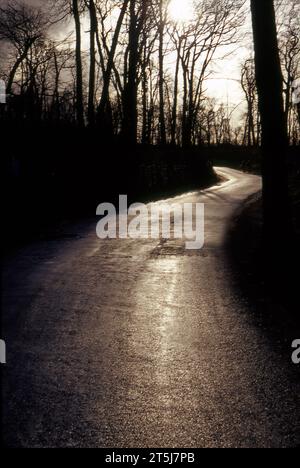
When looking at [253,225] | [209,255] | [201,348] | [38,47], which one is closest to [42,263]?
[209,255]

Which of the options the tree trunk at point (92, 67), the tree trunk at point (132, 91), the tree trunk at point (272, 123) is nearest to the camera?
the tree trunk at point (272, 123)

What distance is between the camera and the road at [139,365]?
122 inches

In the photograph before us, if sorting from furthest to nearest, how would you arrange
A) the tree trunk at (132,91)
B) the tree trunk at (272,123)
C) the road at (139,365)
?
the tree trunk at (132,91), the tree trunk at (272,123), the road at (139,365)

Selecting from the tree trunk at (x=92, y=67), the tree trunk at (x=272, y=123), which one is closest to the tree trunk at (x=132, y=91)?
the tree trunk at (x=92, y=67)

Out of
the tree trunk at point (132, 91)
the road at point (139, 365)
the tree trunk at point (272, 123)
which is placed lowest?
the road at point (139, 365)

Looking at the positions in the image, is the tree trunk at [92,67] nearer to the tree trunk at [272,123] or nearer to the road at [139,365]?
the tree trunk at [272,123]

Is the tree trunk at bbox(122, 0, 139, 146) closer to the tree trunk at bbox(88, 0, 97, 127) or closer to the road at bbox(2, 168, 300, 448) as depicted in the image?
the tree trunk at bbox(88, 0, 97, 127)

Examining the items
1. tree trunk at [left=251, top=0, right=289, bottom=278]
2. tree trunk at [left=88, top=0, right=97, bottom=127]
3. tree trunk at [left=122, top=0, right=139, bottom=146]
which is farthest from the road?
tree trunk at [left=122, top=0, right=139, bottom=146]

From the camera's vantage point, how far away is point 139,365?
4094mm

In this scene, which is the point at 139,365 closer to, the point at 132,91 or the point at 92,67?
the point at 92,67

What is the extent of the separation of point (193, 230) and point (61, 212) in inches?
212

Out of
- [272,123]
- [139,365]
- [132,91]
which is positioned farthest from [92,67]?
[139,365]

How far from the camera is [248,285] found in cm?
680
